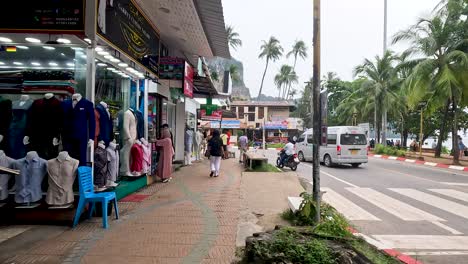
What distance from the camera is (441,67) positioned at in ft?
73.6

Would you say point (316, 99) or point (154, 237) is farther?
point (316, 99)

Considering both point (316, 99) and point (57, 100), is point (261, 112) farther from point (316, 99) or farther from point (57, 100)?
point (57, 100)

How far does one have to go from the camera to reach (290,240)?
4215mm

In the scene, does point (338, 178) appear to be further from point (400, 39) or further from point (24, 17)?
point (400, 39)

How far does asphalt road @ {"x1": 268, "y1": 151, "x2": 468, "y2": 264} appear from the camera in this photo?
5895 mm

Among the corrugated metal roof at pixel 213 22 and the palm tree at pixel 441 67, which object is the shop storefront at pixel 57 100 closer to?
the corrugated metal roof at pixel 213 22

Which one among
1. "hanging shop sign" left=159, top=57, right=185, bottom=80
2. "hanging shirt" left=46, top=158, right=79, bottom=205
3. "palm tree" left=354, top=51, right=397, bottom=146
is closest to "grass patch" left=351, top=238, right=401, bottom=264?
"hanging shirt" left=46, top=158, right=79, bottom=205

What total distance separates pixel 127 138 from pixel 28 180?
273cm

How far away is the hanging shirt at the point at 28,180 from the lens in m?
5.84

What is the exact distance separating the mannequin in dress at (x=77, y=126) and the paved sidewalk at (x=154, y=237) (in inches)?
45.3

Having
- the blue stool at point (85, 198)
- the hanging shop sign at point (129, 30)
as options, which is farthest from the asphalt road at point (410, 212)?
the hanging shop sign at point (129, 30)

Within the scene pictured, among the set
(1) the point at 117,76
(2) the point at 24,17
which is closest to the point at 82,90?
(2) the point at 24,17

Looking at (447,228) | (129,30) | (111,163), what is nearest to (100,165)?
(111,163)

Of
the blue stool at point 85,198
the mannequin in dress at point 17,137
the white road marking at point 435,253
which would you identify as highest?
the mannequin in dress at point 17,137
